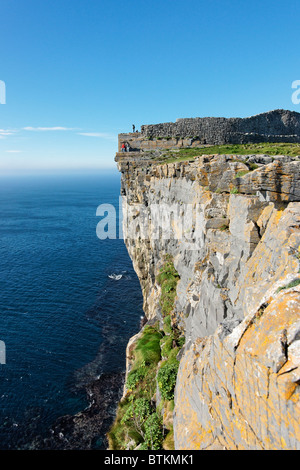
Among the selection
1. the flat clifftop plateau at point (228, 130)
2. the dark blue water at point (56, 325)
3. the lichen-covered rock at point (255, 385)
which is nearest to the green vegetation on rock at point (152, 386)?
the lichen-covered rock at point (255, 385)

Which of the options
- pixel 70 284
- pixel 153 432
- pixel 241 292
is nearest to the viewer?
A: pixel 241 292

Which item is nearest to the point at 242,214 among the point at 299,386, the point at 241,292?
the point at 241,292
